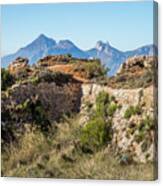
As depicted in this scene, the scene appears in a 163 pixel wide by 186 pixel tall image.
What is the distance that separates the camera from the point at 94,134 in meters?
3.22

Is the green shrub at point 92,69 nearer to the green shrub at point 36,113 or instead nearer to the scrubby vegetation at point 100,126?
the scrubby vegetation at point 100,126

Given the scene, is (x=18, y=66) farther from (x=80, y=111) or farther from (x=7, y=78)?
(x=80, y=111)

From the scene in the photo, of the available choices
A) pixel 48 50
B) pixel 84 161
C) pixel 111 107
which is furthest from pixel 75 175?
pixel 48 50

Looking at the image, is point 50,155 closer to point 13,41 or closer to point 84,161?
point 84,161

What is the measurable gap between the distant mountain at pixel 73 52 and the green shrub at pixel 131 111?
0.18 meters

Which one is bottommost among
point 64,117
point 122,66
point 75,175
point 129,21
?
point 75,175

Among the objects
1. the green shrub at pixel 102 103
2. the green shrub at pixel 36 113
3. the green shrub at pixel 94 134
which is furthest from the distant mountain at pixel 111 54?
the green shrub at pixel 36 113

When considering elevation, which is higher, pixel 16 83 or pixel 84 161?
pixel 16 83

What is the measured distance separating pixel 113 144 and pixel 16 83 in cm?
54

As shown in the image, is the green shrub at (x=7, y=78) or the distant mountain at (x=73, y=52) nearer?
the distant mountain at (x=73, y=52)

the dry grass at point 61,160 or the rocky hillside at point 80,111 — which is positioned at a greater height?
the rocky hillside at point 80,111

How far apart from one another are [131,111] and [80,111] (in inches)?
9.4

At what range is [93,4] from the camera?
3230mm

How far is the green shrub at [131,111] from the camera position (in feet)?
10.4
